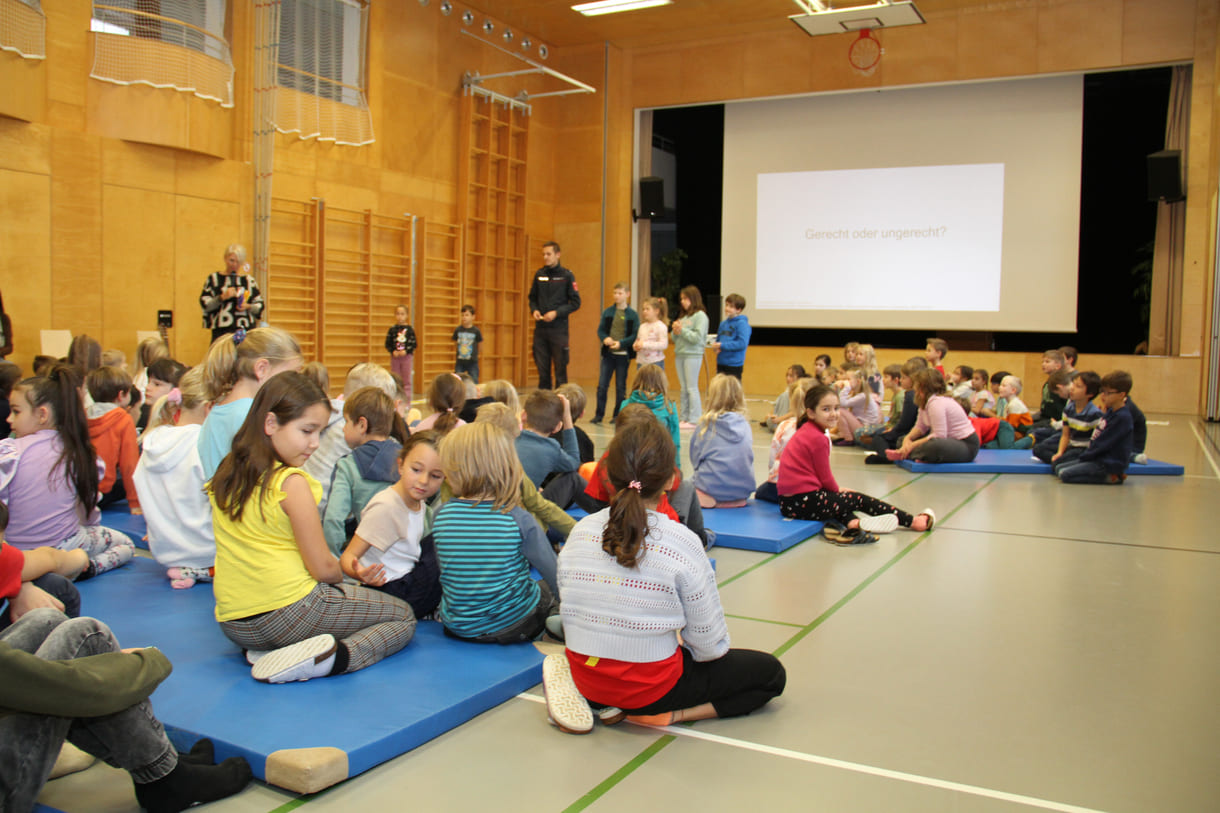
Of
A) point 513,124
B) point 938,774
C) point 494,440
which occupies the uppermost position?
point 513,124

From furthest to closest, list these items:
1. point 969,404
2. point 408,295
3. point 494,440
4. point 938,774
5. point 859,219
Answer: point 859,219 → point 408,295 → point 969,404 → point 494,440 → point 938,774

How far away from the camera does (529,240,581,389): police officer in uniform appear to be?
1045cm

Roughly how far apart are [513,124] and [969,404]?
8190 millimetres

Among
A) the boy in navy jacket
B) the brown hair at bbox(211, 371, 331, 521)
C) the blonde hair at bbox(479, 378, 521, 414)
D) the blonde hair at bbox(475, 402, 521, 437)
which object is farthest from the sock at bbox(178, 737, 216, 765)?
the boy in navy jacket

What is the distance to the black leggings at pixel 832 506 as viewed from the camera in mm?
4887

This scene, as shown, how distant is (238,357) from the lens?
3682 mm

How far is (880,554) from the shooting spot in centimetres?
444

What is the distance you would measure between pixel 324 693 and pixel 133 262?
8138 millimetres

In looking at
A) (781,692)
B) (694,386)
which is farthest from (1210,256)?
(781,692)

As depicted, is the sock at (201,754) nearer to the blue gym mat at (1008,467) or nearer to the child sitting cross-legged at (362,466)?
the child sitting cross-legged at (362,466)

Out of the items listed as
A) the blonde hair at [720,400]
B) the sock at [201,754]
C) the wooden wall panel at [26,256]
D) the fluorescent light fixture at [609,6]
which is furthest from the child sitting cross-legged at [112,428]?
the fluorescent light fixture at [609,6]

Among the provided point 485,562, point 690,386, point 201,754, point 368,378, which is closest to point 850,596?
point 485,562

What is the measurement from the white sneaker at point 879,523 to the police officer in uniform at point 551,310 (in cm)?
600

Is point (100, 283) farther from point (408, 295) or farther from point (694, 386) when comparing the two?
point (694, 386)
